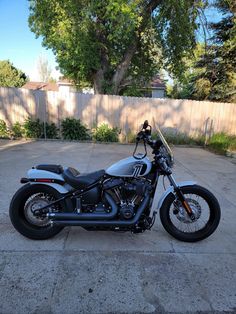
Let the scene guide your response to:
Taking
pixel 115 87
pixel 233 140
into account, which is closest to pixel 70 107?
pixel 115 87

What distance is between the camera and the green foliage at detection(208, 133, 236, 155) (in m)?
9.72

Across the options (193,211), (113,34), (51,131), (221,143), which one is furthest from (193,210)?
(113,34)

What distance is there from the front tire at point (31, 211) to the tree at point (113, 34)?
882 centimetres

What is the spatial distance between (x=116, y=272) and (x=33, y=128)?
8504 millimetres

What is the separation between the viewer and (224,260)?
2986mm

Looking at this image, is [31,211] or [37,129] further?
[37,129]

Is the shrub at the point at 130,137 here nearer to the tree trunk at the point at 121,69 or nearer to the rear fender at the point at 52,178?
the tree trunk at the point at 121,69

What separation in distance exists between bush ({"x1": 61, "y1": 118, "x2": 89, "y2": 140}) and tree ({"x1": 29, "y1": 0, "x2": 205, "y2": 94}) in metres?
3.46

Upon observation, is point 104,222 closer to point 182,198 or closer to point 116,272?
point 116,272

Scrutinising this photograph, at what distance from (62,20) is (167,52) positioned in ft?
17.8

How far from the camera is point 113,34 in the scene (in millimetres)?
11461

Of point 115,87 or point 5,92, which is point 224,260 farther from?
point 115,87

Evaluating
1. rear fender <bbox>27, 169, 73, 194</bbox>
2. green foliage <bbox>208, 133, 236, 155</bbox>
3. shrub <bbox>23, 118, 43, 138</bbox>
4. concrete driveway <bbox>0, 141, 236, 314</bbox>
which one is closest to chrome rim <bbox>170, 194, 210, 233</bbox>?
concrete driveway <bbox>0, 141, 236, 314</bbox>

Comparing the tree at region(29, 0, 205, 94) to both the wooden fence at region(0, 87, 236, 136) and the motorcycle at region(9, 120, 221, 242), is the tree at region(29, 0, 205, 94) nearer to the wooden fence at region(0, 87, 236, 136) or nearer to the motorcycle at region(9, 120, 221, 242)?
the wooden fence at region(0, 87, 236, 136)
